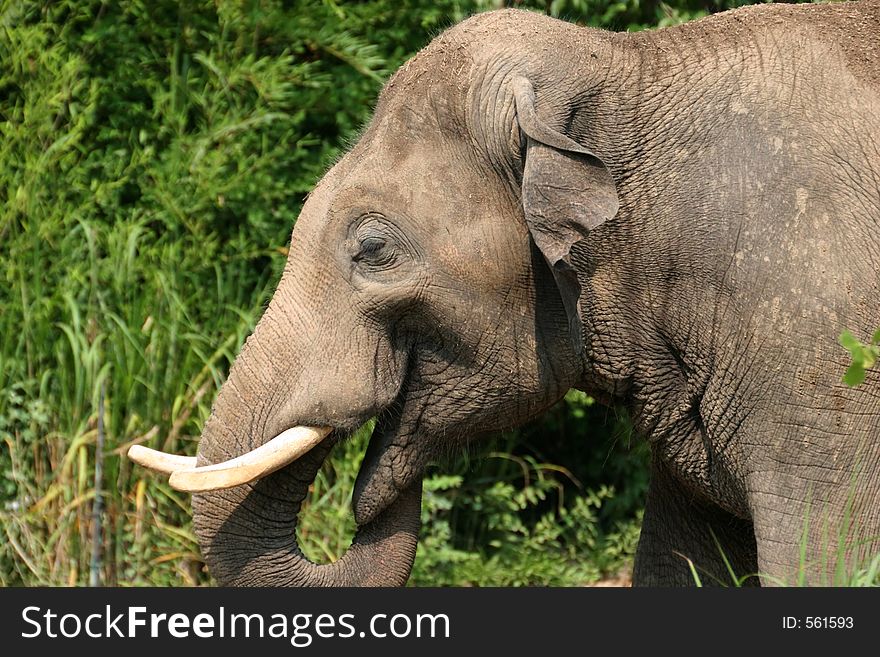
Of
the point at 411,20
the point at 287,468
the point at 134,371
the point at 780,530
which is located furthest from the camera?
the point at 411,20

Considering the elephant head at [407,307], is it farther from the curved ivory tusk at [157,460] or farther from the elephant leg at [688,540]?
the elephant leg at [688,540]

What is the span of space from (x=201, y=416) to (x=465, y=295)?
8.26ft

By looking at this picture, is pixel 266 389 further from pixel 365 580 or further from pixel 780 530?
pixel 780 530

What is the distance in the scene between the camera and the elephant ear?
3633 millimetres

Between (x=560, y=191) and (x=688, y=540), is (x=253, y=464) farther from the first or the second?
(x=688, y=540)

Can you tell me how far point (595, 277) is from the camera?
151 inches

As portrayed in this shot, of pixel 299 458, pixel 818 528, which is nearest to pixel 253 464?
pixel 299 458

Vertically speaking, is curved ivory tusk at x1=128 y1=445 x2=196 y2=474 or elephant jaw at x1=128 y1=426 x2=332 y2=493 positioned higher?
elephant jaw at x1=128 y1=426 x2=332 y2=493

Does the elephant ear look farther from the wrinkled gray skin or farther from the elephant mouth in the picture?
the elephant mouth

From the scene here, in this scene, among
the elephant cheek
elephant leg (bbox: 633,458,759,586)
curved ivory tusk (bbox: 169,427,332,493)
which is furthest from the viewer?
elephant leg (bbox: 633,458,759,586)

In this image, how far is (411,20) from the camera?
6816 millimetres

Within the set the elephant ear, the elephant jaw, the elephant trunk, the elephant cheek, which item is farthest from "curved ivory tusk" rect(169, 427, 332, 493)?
the elephant ear

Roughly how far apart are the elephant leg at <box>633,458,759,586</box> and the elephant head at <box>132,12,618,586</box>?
0.77m

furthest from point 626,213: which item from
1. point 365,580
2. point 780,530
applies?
point 365,580
